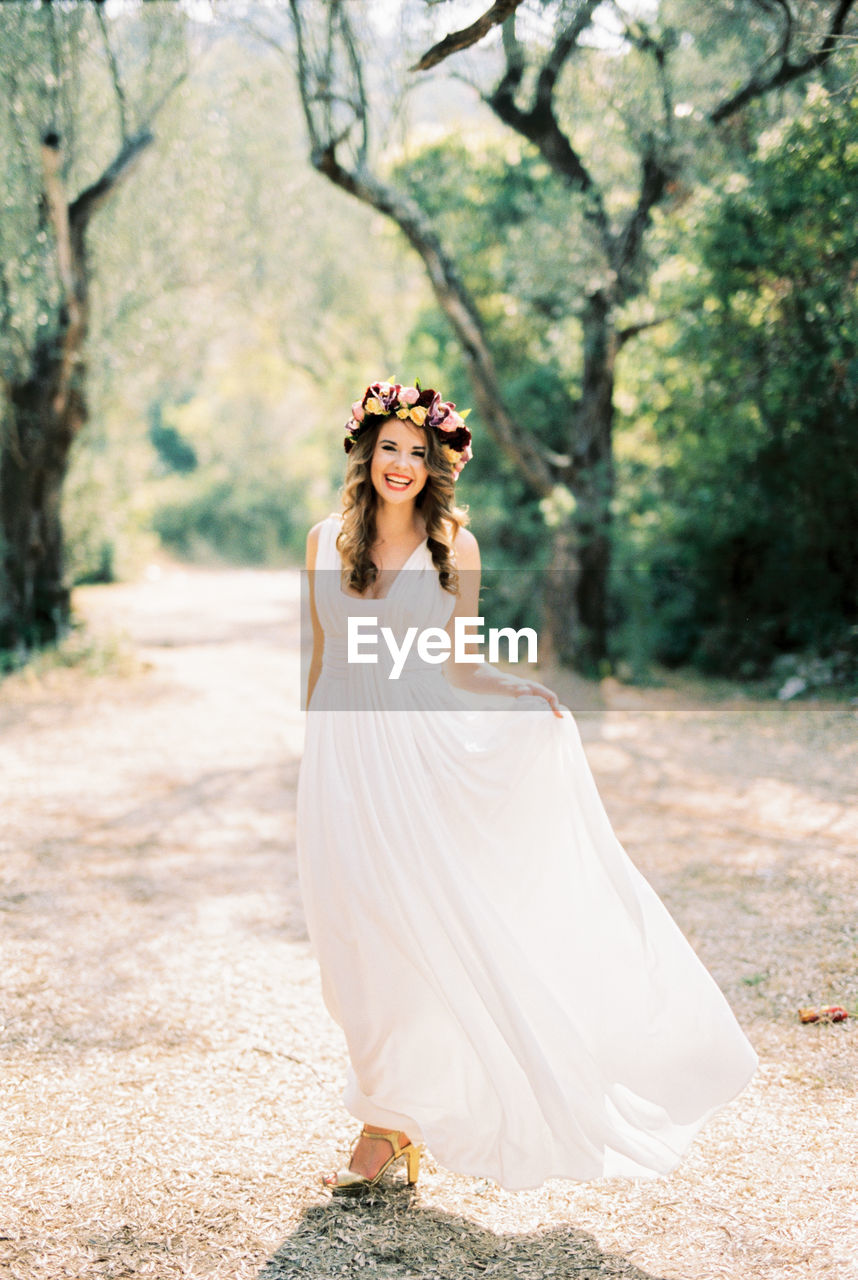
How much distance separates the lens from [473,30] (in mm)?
4359

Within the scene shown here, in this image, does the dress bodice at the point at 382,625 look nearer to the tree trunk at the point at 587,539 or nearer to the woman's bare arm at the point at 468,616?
the woman's bare arm at the point at 468,616

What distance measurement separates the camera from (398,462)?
2729 mm

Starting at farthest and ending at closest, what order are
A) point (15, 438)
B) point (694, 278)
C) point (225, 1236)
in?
point (15, 438)
point (694, 278)
point (225, 1236)

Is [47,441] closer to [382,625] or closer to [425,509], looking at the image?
[425,509]

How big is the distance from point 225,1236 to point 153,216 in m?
10.3

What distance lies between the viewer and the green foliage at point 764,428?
24.5 feet

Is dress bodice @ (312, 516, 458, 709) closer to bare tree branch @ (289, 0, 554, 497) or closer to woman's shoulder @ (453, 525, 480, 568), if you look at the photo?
woman's shoulder @ (453, 525, 480, 568)

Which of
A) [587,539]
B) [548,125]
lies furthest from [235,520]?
[548,125]

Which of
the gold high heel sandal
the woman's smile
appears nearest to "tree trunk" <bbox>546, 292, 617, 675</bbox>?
the woman's smile

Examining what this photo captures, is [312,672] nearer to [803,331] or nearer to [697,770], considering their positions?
[697,770]

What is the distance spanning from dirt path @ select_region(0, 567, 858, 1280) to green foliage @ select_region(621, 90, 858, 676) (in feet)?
6.17

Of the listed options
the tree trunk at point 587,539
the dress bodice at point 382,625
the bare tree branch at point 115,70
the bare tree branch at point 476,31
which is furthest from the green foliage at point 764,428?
the dress bodice at point 382,625

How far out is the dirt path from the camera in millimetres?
2414

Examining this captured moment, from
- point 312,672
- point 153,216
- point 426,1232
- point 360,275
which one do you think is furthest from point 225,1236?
point 360,275
